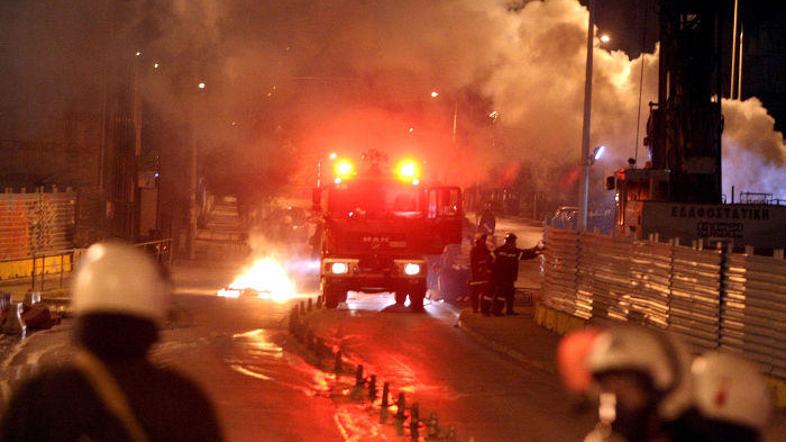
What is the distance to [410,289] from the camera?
2033 centimetres

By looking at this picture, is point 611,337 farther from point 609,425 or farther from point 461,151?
point 461,151

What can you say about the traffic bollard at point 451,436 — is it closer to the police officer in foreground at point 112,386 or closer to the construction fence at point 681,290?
the construction fence at point 681,290

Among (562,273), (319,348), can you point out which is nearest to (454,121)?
(562,273)

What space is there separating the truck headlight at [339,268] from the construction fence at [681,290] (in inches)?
167

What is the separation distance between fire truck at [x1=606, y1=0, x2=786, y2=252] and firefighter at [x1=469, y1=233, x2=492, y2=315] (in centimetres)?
329

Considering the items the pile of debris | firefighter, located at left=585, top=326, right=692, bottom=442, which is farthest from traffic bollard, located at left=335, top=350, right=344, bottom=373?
firefighter, located at left=585, top=326, right=692, bottom=442

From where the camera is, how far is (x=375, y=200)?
20.7 m

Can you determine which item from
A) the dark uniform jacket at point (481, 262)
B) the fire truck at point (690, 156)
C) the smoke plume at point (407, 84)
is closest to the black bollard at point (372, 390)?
the dark uniform jacket at point (481, 262)

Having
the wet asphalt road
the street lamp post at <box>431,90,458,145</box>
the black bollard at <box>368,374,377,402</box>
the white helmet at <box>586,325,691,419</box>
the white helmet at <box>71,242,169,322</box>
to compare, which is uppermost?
the street lamp post at <box>431,90,458,145</box>

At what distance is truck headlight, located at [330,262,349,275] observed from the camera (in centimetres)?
2020

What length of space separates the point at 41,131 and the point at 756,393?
3533 cm

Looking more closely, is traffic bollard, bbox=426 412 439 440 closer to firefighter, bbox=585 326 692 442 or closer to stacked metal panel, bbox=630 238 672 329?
stacked metal panel, bbox=630 238 672 329

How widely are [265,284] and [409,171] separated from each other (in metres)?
5.89

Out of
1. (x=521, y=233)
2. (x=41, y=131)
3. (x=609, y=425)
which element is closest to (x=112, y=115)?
(x=41, y=131)
